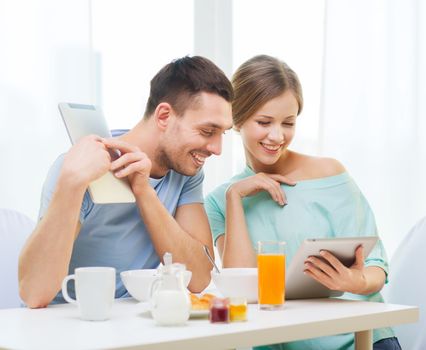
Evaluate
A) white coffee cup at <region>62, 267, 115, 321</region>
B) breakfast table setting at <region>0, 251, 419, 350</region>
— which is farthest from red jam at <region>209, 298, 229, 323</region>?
white coffee cup at <region>62, 267, 115, 321</region>

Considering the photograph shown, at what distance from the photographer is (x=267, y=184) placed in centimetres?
238

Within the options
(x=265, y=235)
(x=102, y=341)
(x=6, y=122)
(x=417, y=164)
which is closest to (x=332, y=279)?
(x=265, y=235)

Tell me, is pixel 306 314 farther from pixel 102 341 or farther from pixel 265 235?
pixel 265 235

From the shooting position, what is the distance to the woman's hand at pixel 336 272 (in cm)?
187

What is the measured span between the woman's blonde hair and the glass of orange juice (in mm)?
691

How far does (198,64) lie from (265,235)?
0.54 m

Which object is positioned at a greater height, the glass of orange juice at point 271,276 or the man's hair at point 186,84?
the man's hair at point 186,84

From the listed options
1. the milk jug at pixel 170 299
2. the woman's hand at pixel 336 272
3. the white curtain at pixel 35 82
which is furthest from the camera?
the white curtain at pixel 35 82

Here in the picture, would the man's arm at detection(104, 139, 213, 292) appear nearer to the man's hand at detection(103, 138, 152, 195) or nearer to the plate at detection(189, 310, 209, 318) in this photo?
the man's hand at detection(103, 138, 152, 195)

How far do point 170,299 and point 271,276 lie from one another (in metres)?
0.32

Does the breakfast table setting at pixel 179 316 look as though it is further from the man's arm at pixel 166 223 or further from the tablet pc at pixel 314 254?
the man's arm at pixel 166 223

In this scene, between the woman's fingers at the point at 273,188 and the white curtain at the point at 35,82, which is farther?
the white curtain at the point at 35,82

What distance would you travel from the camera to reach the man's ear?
87.4 inches

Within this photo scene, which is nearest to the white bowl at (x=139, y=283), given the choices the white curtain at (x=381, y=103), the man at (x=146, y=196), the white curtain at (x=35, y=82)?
the man at (x=146, y=196)
